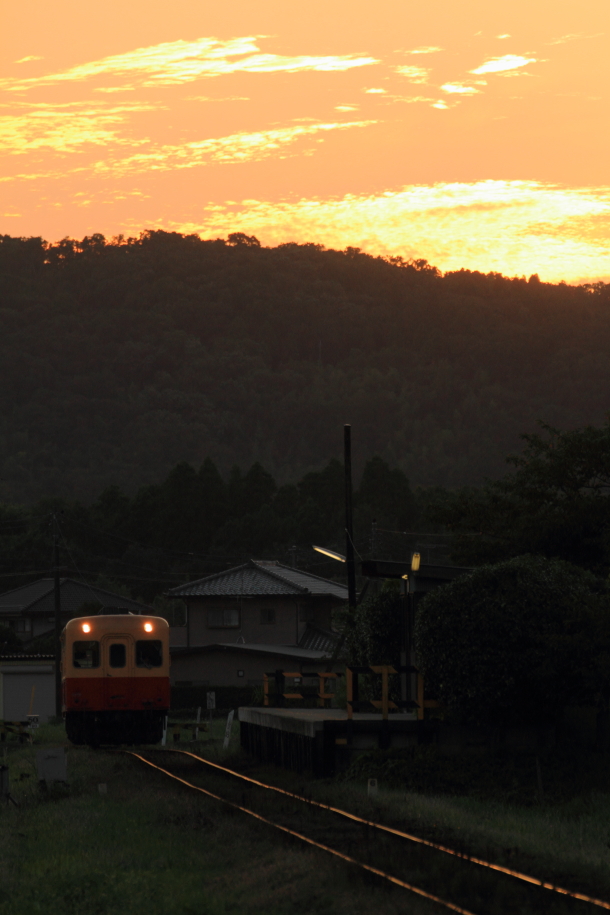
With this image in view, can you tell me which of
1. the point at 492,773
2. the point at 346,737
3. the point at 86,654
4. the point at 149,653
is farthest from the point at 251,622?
the point at 492,773

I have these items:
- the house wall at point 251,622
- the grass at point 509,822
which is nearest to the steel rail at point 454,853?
the grass at point 509,822

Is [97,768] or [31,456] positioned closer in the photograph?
[97,768]

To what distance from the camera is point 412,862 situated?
435 inches

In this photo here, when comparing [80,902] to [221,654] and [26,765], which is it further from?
[221,654]

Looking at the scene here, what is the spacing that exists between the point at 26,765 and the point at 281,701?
5794 mm

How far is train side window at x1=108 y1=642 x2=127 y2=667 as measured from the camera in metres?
27.1

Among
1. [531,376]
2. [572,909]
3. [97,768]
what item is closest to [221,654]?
[97,768]

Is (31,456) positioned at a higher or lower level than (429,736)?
higher

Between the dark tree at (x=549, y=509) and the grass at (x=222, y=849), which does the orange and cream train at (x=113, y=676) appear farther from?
the grass at (x=222, y=849)

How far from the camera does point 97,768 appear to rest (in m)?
22.1

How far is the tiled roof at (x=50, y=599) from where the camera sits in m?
77.6

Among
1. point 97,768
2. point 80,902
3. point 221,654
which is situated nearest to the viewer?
point 80,902

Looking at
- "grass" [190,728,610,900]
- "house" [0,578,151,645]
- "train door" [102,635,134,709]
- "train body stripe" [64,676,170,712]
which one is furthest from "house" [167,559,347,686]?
"grass" [190,728,610,900]

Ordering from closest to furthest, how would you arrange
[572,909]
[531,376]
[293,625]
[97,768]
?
[572,909], [97,768], [293,625], [531,376]
